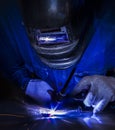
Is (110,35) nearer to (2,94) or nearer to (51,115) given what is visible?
(51,115)

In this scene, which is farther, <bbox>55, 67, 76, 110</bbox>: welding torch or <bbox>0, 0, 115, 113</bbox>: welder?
<bbox>55, 67, 76, 110</bbox>: welding torch

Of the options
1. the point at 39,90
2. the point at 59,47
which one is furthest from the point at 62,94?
the point at 59,47

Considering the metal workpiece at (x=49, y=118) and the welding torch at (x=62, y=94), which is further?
the welding torch at (x=62, y=94)

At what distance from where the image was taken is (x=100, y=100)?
1168mm

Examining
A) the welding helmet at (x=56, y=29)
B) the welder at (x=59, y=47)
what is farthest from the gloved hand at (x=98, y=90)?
the welding helmet at (x=56, y=29)

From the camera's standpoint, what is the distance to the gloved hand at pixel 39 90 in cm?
119

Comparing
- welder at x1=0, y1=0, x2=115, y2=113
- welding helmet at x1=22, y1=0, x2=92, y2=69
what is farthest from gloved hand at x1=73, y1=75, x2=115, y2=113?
welding helmet at x1=22, y1=0, x2=92, y2=69

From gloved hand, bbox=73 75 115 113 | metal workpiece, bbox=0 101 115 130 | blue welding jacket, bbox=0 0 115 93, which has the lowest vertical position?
metal workpiece, bbox=0 101 115 130

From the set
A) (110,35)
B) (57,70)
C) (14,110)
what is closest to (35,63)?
(57,70)

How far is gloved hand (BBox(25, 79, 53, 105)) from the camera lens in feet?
3.90

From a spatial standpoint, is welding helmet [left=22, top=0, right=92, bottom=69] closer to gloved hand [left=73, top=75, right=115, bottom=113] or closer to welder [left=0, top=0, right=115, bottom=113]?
welder [left=0, top=0, right=115, bottom=113]

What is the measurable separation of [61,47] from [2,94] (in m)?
A: 0.34

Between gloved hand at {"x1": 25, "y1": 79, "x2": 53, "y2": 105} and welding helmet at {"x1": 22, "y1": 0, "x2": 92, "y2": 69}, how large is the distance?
0.10 metres

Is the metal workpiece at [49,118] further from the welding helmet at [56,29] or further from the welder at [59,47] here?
the welding helmet at [56,29]
